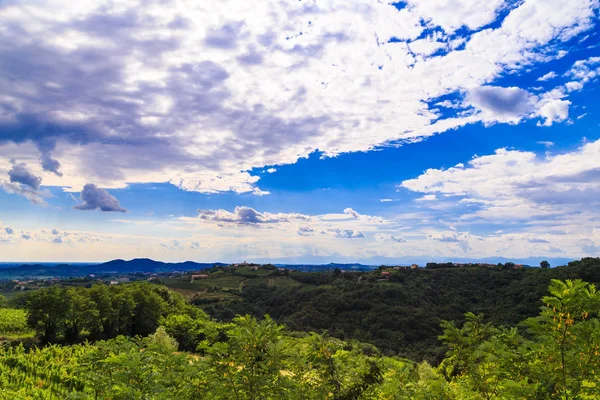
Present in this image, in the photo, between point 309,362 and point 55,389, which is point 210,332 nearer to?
point 309,362

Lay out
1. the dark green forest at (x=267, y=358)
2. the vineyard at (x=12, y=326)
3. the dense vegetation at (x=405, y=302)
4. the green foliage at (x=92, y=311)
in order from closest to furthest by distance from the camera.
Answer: the dark green forest at (x=267, y=358)
the green foliage at (x=92, y=311)
the vineyard at (x=12, y=326)
the dense vegetation at (x=405, y=302)

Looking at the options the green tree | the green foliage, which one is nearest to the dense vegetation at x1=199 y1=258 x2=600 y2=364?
the green foliage

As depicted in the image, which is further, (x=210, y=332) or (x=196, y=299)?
(x=196, y=299)

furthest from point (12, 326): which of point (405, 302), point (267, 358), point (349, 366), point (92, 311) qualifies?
point (405, 302)

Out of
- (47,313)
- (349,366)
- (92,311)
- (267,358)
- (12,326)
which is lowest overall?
(12,326)

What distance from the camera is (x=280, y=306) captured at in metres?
97.3

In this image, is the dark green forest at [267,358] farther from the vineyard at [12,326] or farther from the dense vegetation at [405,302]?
the dense vegetation at [405,302]

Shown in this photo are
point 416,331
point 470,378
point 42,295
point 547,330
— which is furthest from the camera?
point 416,331

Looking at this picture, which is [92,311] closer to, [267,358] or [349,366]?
[349,366]

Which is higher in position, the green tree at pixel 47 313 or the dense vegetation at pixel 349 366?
the dense vegetation at pixel 349 366

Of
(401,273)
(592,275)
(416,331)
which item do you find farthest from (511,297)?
(401,273)

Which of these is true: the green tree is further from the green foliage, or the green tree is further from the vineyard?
the vineyard

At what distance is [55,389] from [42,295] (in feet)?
65.2

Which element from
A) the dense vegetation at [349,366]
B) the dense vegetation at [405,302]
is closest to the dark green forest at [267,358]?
the dense vegetation at [349,366]
